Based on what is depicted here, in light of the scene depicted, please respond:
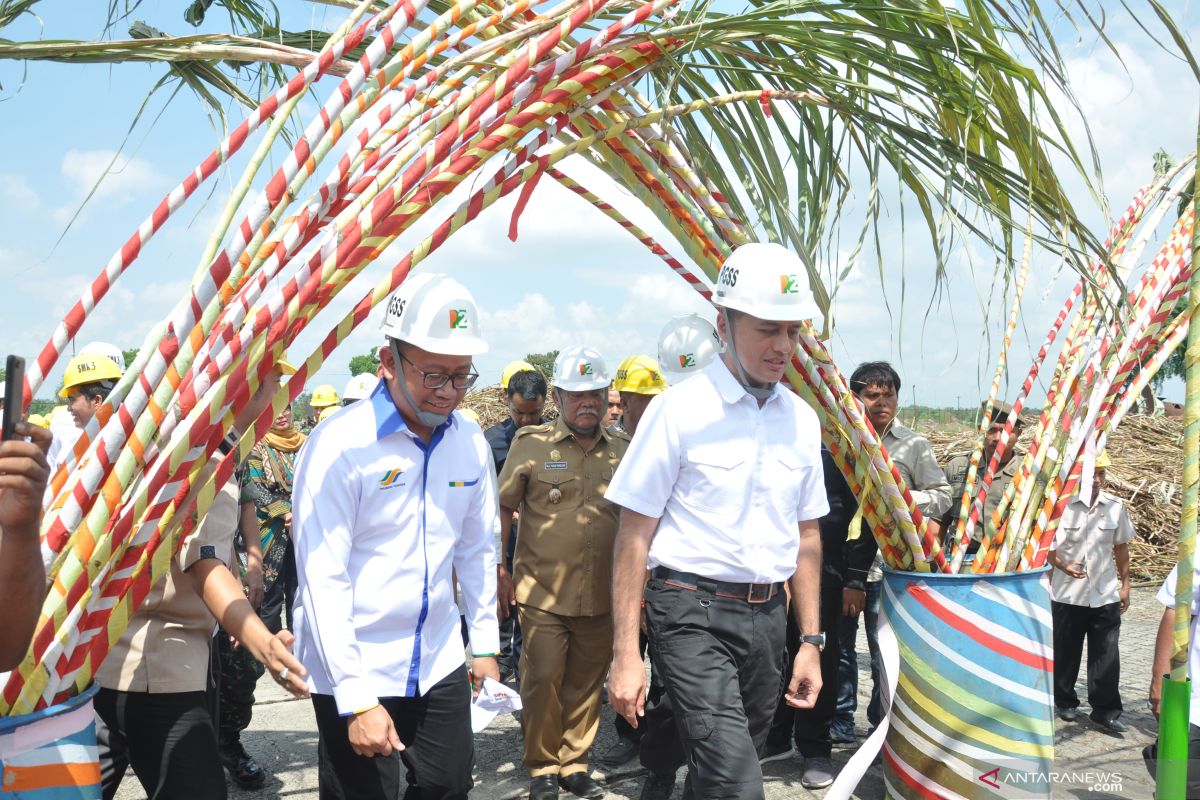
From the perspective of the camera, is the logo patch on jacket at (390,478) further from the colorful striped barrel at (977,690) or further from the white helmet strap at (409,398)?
the colorful striped barrel at (977,690)

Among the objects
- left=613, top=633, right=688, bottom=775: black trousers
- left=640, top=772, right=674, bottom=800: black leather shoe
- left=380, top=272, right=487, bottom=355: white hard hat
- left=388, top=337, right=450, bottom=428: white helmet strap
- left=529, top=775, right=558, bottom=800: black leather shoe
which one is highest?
left=380, top=272, right=487, bottom=355: white hard hat

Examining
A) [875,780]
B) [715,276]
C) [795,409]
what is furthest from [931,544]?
[875,780]

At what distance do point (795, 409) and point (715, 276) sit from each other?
52 cm

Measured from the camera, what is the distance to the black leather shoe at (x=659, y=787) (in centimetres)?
395

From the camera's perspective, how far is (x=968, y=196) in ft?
9.21

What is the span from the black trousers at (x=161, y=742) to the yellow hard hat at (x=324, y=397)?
5436mm

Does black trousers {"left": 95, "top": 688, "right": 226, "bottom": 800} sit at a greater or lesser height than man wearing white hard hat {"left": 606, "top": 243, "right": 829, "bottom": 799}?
lesser

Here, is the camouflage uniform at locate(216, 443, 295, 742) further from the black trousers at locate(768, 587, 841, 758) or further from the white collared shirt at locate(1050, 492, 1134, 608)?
the white collared shirt at locate(1050, 492, 1134, 608)

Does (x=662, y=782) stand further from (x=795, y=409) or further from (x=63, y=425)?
(x=63, y=425)

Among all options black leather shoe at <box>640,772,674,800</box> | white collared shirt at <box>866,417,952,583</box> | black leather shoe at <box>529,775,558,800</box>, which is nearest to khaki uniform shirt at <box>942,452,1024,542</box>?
white collared shirt at <box>866,417,952,583</box>

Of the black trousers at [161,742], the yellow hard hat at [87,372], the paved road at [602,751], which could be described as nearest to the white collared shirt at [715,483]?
the black trousers at [161,742]

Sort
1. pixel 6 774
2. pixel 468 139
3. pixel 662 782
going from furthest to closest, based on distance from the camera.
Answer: pixel 662 782 < pixel 468 139 < pixel 6 774

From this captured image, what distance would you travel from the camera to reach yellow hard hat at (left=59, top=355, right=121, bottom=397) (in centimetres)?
361

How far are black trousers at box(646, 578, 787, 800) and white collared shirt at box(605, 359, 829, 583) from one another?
0.11m
